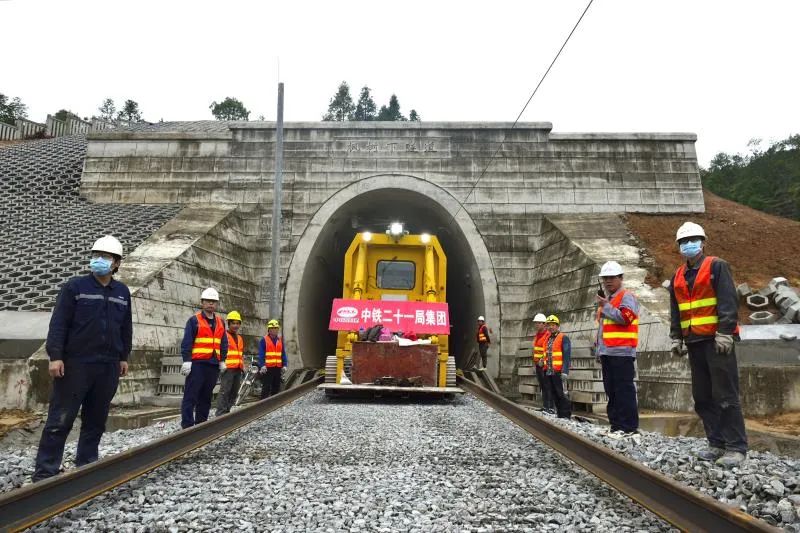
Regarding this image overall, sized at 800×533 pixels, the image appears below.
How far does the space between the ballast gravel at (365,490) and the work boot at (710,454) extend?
37.3 inches

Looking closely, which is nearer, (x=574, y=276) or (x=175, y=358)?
(x=175, y=358)

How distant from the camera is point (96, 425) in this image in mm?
3812

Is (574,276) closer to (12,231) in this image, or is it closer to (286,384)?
(286,384)

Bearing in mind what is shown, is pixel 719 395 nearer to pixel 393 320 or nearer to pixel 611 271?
pixel 611 271

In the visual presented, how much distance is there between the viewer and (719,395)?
147 inches

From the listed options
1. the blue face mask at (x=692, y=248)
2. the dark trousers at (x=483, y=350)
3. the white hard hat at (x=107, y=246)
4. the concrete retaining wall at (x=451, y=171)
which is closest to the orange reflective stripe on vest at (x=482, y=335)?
the dark trousers at (x=483, y=350)

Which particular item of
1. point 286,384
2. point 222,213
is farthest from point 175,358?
point 222,213

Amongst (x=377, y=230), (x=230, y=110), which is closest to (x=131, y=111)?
(x=230, y=110)

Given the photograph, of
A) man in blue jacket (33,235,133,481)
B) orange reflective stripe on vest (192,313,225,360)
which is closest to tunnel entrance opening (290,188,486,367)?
orange reflective stripe on vest (192,313,225,360)

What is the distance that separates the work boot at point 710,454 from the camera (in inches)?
147

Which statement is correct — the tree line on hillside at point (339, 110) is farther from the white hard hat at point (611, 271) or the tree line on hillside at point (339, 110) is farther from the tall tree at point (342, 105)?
the white hard hat at point (611, 271)

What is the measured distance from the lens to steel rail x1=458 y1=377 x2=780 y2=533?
223 centimetres

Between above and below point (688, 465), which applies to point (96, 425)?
above

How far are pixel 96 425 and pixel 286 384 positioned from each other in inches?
300
